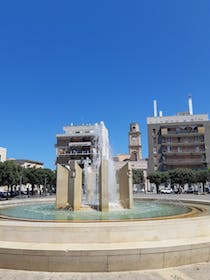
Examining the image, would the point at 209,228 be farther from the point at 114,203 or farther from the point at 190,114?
the point at 190,114

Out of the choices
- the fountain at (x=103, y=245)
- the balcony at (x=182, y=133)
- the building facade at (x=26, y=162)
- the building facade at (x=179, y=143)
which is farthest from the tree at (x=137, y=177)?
the fountain at (x=103, y=245)

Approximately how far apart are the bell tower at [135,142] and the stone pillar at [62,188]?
7619cm

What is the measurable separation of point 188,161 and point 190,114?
15.0 meters

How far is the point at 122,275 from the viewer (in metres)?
5.93

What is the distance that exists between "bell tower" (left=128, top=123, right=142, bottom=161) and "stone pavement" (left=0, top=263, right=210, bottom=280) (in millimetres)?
83849

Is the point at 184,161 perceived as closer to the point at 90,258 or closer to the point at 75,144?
the point at 75,144

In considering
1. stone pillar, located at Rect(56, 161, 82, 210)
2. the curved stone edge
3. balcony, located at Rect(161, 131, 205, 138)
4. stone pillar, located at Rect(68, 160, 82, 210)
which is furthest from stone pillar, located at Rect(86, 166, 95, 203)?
balcony, located at Rect(161, 131, 205, 138)

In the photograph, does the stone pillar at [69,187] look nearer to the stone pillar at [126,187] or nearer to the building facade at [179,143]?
the stone pillar at [126,187]

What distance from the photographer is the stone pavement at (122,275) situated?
227 inches

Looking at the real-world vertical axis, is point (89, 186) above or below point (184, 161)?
below

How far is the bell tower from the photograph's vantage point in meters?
90.5

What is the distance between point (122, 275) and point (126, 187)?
8.55 metres

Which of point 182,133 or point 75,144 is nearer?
point 182,133

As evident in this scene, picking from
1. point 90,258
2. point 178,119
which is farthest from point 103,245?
point 178,119
